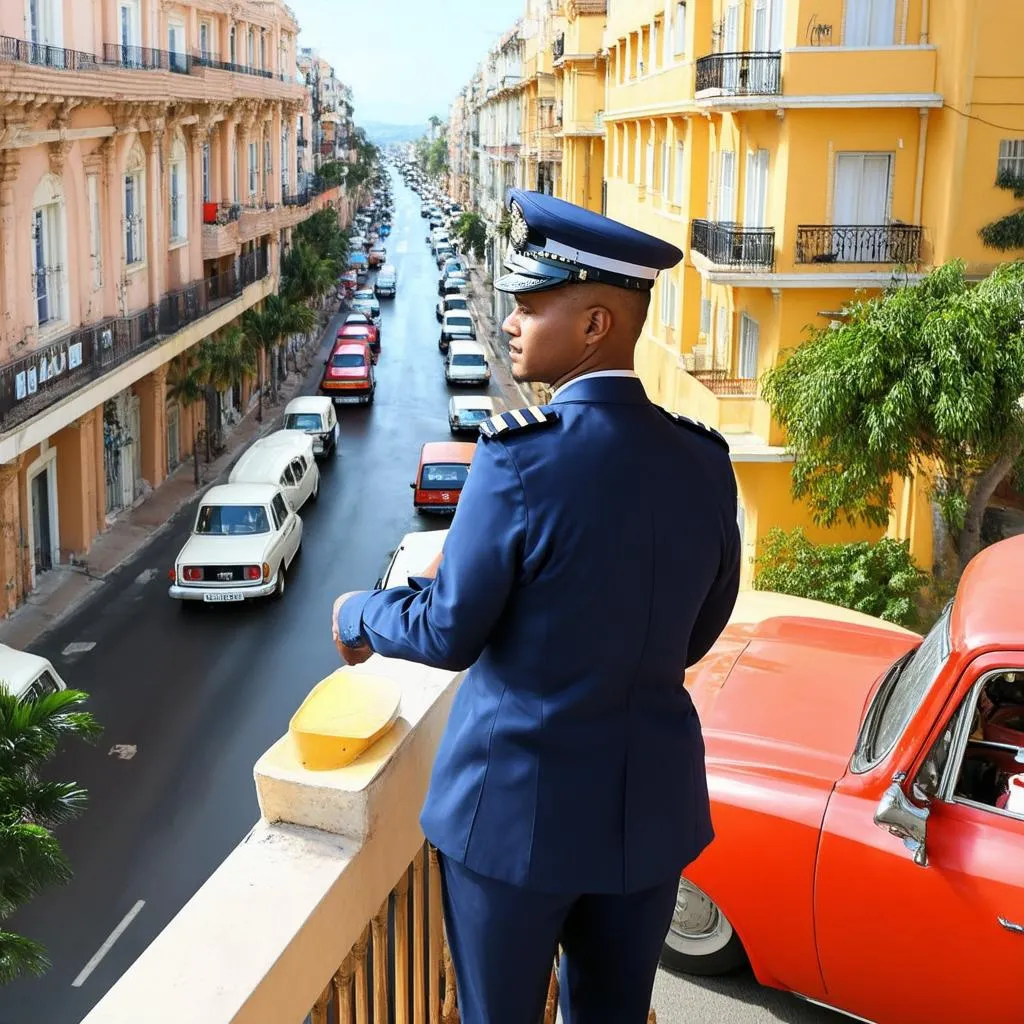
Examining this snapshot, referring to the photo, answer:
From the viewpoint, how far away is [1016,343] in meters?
14.2

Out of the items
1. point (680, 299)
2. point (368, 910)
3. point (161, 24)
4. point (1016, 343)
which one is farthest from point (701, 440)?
point (161, 24)

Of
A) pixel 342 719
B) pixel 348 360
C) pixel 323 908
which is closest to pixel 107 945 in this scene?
pixel 342 719

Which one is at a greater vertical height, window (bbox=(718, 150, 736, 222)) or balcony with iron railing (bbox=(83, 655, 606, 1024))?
window (bbox=(718, 150, 736, 222))

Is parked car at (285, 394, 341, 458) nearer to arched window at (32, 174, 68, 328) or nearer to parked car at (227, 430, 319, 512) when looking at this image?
parked car at (227, 430, 319, 512)

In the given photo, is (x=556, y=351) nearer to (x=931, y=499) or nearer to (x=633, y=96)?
(x=931, y=499)

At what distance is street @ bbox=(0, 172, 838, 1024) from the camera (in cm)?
1212

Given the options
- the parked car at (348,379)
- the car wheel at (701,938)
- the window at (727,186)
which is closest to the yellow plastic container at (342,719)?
the car wheel at (701,938)

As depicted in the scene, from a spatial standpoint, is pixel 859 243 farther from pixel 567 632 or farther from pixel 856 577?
pixel 567 632

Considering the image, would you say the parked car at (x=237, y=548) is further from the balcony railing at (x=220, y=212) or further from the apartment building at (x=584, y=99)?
the apartment building at (x=584, y=99)

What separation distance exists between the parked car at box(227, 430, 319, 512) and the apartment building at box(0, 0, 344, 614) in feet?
9.18

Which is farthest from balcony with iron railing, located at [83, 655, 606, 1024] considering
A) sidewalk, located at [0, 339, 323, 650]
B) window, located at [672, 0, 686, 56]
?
window, located at [672, 0, 686, 56]

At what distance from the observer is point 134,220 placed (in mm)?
29906

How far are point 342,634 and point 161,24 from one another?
102 ft

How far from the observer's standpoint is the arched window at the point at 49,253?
23.7m
